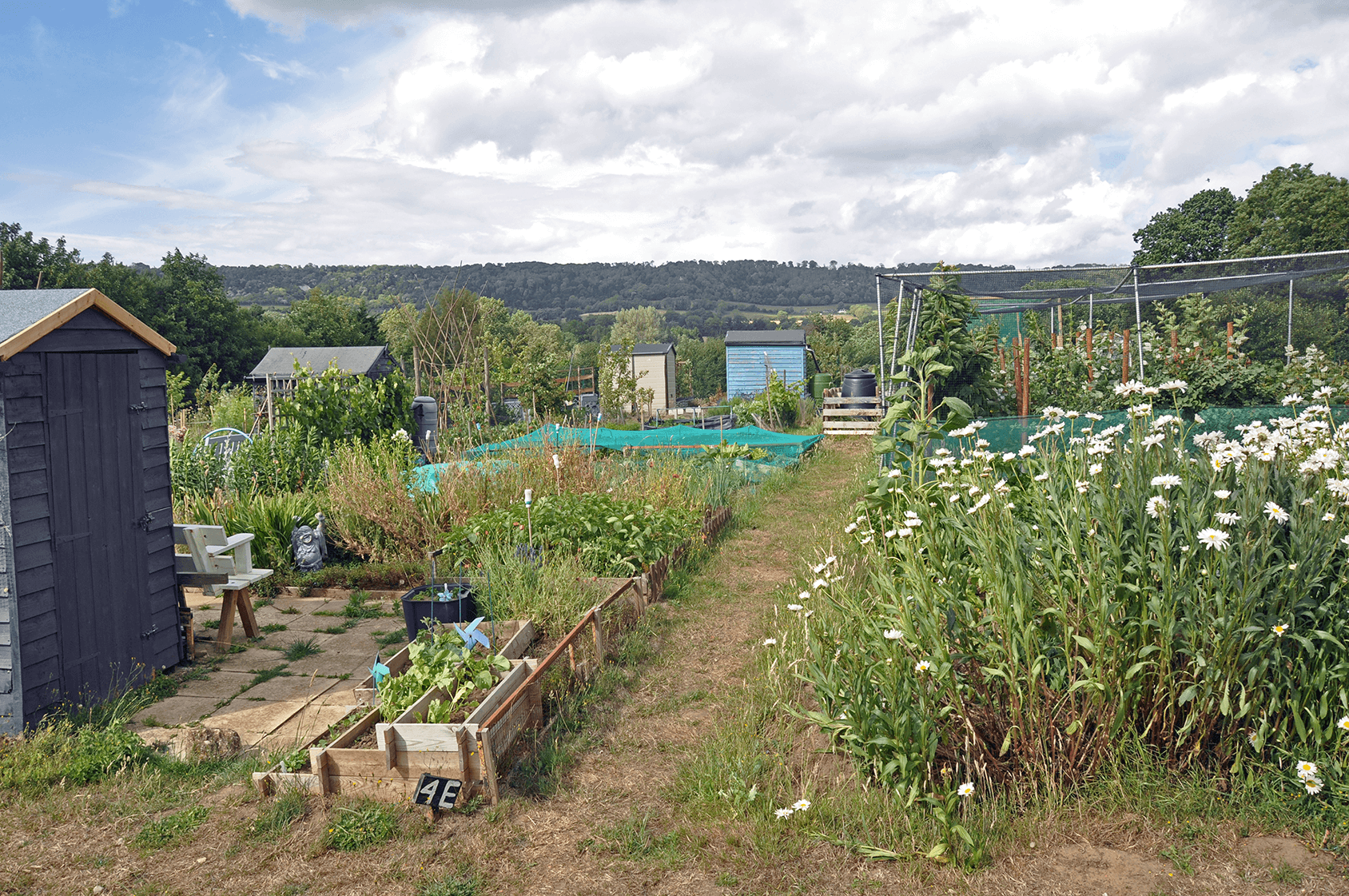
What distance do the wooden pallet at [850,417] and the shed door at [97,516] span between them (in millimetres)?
13629

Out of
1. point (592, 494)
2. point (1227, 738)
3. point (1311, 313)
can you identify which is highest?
point (1311, 313)

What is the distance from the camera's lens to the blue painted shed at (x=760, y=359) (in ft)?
117

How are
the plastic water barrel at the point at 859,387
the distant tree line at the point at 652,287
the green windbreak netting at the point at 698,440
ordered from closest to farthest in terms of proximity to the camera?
the green windbreak netting at the point at 698,440 → the plastic water barrel at the point at 859,387 → the distant tree line at the point at 652,287

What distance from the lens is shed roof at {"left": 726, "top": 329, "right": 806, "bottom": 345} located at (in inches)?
1400

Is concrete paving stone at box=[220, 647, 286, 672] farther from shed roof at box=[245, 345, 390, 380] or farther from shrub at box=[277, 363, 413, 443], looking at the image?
shed roof at box=[245, 345, 390, 380]

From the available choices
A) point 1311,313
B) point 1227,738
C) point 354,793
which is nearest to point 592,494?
point 354,793

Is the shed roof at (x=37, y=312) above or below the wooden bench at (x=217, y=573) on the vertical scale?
above

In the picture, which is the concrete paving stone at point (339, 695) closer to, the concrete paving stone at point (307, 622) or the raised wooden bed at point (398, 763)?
the raised wooden bed at point (398, 763)

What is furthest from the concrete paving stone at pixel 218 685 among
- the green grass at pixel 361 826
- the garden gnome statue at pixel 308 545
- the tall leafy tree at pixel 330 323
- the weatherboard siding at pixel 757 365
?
the tall leafy tree at pixel 330 323

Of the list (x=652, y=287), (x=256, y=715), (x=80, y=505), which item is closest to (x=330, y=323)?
(x=80, y=505)

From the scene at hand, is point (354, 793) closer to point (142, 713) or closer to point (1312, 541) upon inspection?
point (142, 713)

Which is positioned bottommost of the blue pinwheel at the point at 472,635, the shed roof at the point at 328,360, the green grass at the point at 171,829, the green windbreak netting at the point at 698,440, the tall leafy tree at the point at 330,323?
the green grass at the point at 171,829

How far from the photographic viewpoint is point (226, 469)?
864 cm

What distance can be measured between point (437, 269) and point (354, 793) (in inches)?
1734
